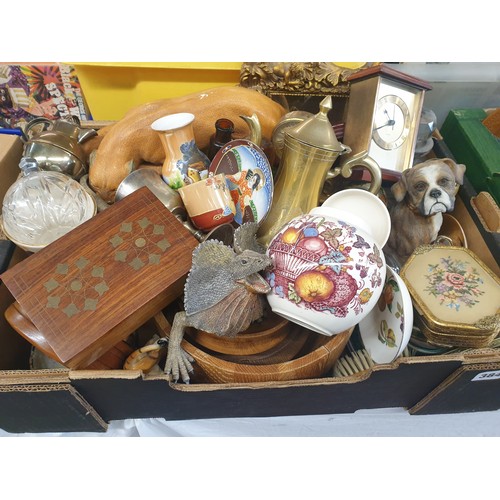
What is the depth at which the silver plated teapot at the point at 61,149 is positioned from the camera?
2.76ft

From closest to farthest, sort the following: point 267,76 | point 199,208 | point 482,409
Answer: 1. point 199,208
2. point 482,409
3. point 267,76

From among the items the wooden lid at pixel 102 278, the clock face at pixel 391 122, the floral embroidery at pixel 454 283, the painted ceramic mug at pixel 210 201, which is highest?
the clock face at pixel 391 122

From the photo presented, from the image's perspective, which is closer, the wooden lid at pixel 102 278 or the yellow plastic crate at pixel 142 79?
the wooden lid at pixel 102 278

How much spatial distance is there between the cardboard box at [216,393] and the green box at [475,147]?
18cm

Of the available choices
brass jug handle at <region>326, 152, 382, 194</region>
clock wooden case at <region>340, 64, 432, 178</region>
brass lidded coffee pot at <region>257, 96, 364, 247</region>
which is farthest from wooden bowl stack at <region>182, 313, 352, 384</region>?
clock wooden case at <region>340, 64, 432, 178</region>

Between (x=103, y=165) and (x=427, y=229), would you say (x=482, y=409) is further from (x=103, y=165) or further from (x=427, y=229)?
(x=103, y=165)

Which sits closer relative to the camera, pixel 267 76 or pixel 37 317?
pixel 37 317

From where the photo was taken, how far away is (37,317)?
60 cm

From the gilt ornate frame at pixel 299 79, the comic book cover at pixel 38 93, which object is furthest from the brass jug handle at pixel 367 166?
the comic book cover at pixel 38 93

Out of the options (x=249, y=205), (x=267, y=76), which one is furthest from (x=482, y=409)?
(x=267, y=76)

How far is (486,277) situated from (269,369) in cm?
45

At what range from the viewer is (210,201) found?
705mm

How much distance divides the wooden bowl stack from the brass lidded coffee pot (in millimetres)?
185

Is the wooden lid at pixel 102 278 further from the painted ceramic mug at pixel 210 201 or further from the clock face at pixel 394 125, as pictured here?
the clock face at pixel 394 125
